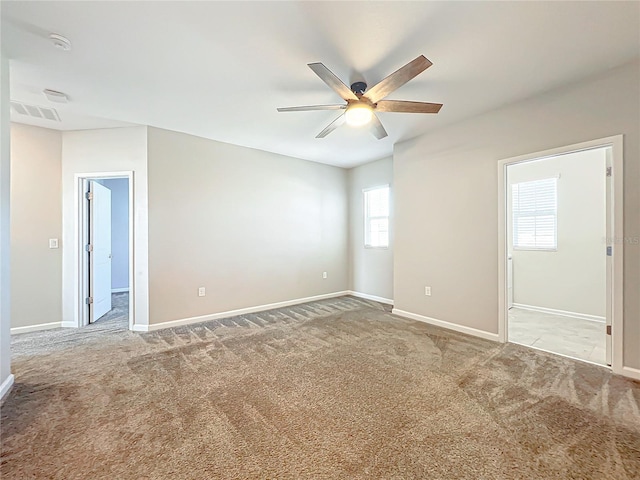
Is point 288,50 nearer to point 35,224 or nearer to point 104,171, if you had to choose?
point 104,171

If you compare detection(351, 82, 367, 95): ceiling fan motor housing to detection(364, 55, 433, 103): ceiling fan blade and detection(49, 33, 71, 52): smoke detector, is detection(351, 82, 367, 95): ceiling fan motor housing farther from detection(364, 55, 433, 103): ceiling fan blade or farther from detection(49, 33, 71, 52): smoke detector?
detection(49, 33, 71, 52): smoke detector

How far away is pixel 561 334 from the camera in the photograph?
3.54 m

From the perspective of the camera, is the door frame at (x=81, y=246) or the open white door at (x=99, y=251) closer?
the door frame at (x=81, y=246)

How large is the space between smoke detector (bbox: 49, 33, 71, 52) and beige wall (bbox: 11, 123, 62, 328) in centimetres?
242

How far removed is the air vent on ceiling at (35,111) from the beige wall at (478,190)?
463 centimetres

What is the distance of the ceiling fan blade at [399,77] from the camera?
184 centimetres

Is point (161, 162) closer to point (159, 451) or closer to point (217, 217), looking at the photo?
point (217, 217)

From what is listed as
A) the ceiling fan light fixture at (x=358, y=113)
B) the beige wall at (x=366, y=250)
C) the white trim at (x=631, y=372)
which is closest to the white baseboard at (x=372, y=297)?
the beige wall at (x=366, y=250)

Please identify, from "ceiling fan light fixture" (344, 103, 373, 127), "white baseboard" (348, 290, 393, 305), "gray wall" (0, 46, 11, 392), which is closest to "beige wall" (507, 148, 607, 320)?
Result: "white baseboard" (348, 290, 393, 305)

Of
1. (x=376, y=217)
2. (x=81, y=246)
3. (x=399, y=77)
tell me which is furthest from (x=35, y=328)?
(x=376, y=217)

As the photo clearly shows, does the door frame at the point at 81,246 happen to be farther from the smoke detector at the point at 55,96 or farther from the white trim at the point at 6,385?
the white trim at the point at 6,385

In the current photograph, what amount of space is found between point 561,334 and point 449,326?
53.9 inches

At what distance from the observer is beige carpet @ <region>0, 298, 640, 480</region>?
59.8 inches

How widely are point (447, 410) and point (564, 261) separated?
156 inches
